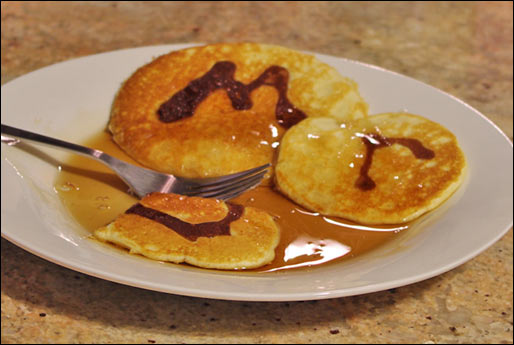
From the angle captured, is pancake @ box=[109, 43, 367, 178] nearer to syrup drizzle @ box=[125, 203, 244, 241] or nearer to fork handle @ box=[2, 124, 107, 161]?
fork handle @ box=[2, 124, 107, 161]

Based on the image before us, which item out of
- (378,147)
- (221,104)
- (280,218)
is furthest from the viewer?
(221,104)

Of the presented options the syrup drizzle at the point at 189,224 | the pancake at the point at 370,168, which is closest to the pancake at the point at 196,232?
the syrup drizzle at the point at 189,224

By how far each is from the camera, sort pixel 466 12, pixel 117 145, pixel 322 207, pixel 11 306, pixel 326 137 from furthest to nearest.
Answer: pixel 466 12 < pixel 117 145 < pixel 326 137 < pixel 322 207 < pixel 11 306

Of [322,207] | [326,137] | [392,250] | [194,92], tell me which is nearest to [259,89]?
[194,92]

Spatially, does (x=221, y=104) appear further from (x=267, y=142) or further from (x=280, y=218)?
(x=280, y=218)

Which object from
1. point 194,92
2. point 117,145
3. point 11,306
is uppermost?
point 194,92

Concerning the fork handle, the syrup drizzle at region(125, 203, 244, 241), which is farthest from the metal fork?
the syrup drizzle at region(125, 203, 244, 241)

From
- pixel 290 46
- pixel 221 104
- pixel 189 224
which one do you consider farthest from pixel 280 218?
pixel 290 46

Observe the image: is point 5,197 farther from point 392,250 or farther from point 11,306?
point 392,250
